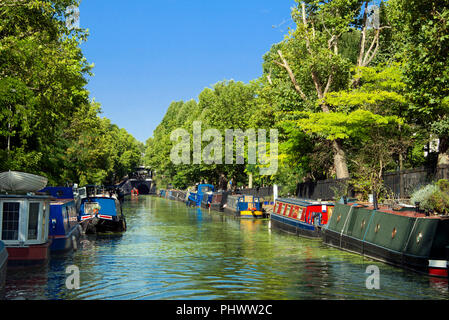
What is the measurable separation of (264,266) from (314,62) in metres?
22.8

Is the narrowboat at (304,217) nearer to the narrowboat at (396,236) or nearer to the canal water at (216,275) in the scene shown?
the canal water at (216,275)

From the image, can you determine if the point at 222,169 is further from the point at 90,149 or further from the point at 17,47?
the point at 17,47

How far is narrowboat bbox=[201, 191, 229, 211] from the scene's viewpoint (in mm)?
64125

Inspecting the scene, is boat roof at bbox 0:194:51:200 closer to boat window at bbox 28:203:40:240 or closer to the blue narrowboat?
the blue narrowboat

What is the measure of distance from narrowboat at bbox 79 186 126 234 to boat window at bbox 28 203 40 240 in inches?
549

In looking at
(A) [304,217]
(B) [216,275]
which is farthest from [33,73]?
(A) [304,217]

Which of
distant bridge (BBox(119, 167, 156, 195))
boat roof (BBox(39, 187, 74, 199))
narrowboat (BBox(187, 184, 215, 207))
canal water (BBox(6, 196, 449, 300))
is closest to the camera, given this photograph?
canal water (BBox(6, 196, 449, 300))

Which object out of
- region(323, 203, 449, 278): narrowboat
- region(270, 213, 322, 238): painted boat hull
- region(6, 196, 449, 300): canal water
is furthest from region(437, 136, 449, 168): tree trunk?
region(6, 196, 449, 300): canal water

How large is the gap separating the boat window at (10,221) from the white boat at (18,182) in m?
0.59

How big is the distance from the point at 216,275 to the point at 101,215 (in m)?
17.7

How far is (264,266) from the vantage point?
20969mm

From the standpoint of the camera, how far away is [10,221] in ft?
64.5
